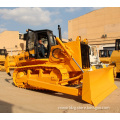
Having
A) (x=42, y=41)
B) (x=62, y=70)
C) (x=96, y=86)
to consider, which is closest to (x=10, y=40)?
(x=42, y=41)

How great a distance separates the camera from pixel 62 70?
483 centimetres

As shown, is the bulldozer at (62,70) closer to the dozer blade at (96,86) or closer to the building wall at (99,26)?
the dozer blade at (96,86)

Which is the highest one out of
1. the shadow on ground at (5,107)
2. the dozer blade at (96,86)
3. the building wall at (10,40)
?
the building wall at (10,40)

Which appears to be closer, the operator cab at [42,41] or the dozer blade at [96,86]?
the dozer blade at [96,86]

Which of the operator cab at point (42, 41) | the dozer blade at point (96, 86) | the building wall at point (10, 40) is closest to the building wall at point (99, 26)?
the building wall at point (10, 40)

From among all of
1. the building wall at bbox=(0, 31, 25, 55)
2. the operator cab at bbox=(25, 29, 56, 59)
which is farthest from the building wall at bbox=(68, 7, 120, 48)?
the operator cab at bbox=(25, 29, 56, 59)

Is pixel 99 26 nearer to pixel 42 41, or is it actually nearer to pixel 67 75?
pixel 42 41

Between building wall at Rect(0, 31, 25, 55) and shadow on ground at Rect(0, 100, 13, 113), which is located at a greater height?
building wall at Rect(0, 31, 25, 55)

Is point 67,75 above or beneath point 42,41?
beneath

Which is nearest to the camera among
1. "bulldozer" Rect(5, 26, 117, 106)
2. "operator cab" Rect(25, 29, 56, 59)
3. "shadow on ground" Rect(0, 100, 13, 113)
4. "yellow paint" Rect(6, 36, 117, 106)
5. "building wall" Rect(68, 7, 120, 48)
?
"shadow on ground" Rect(0, 100, 13, 113)

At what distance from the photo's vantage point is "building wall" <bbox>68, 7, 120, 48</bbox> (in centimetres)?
2011

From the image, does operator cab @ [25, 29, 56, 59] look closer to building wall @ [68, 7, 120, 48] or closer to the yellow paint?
the yellow paint

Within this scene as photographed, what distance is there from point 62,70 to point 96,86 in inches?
50.9

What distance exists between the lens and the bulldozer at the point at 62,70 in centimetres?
408
